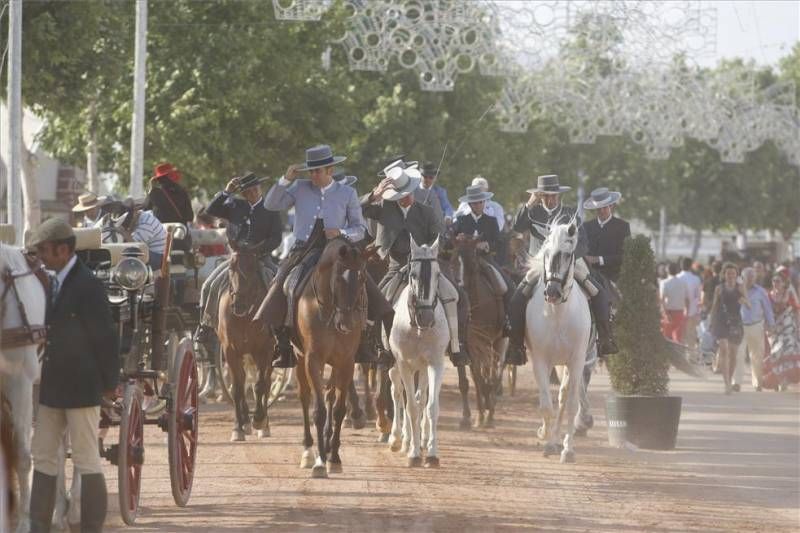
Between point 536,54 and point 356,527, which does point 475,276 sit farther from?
point 536,54

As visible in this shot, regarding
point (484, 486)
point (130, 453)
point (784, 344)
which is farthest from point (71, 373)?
→ point (784, 344)

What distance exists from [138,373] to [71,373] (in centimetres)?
191

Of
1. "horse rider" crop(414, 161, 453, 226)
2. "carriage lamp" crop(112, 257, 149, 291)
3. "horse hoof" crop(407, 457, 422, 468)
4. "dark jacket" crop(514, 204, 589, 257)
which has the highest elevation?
"horse rider" crop(414, 161, 453, 226)

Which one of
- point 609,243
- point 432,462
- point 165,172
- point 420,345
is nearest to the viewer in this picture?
point 432,462

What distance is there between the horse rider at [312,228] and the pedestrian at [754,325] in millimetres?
14945

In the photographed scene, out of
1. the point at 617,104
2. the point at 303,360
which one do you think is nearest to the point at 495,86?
the point at 617,104

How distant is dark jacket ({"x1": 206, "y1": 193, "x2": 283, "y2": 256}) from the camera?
18219 mm

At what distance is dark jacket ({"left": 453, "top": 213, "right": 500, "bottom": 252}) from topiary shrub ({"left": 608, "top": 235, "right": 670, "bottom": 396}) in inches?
88.0

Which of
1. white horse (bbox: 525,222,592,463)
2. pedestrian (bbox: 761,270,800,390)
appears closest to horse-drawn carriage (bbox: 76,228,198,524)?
white horse (bbox: 525,222,592,463)

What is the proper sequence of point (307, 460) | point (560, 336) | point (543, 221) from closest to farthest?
point (307, 460) → point (560, 336) → point (543, 221)

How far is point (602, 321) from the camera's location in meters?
18.6

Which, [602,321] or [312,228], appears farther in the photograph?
[602,321]

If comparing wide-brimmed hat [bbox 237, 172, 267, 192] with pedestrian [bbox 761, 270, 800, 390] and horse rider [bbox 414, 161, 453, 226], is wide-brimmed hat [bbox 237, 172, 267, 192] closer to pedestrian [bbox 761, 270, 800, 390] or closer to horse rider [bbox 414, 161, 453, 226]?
horse rider [bbox 414, 161, 453, 226]

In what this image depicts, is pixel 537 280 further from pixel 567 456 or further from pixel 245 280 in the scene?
pixel 245 280
